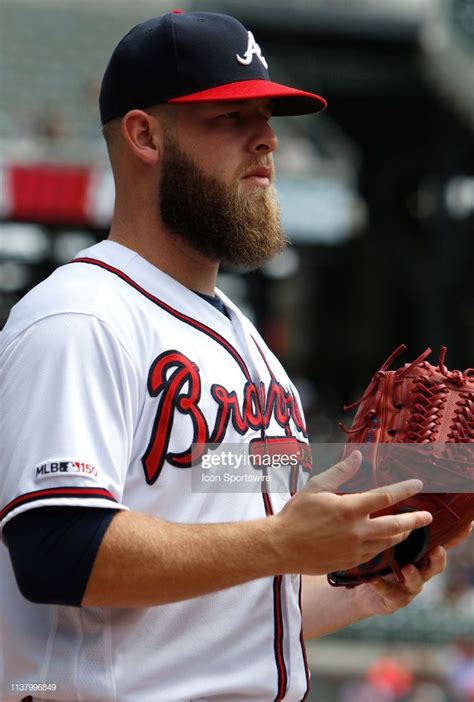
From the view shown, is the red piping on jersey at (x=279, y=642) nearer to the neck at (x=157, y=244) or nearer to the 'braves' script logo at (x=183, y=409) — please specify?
the 'braves' script logo at (x=183, y=409)

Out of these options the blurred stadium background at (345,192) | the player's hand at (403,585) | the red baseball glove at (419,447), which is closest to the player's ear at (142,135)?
the red baseball glove at (419,447)

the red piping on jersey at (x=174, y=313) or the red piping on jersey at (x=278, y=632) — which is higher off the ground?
the red piping on jersey at (x=174, y=313)

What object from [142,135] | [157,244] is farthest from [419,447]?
[142,135]

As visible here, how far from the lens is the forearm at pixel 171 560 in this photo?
1.42m

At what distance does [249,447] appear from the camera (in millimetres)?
1684

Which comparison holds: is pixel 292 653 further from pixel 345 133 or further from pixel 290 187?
pixel 345 133

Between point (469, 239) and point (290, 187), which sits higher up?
point (290, 187)

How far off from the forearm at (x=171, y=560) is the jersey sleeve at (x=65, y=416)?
54 millimetres

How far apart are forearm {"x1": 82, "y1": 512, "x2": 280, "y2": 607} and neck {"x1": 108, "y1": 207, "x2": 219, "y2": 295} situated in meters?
0.48

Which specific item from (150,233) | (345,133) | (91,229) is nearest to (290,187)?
(91,229)

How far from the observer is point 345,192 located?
36.6 feet

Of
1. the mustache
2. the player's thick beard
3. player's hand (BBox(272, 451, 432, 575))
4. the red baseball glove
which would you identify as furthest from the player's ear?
player's hand (BBox(272, 451, 432, 575))

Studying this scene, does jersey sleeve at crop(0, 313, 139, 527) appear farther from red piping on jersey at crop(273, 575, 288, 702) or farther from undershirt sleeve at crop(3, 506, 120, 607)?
red piping on jersey at crop(273, 575, 288, 702)

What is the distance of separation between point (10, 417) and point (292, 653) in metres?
0.57
